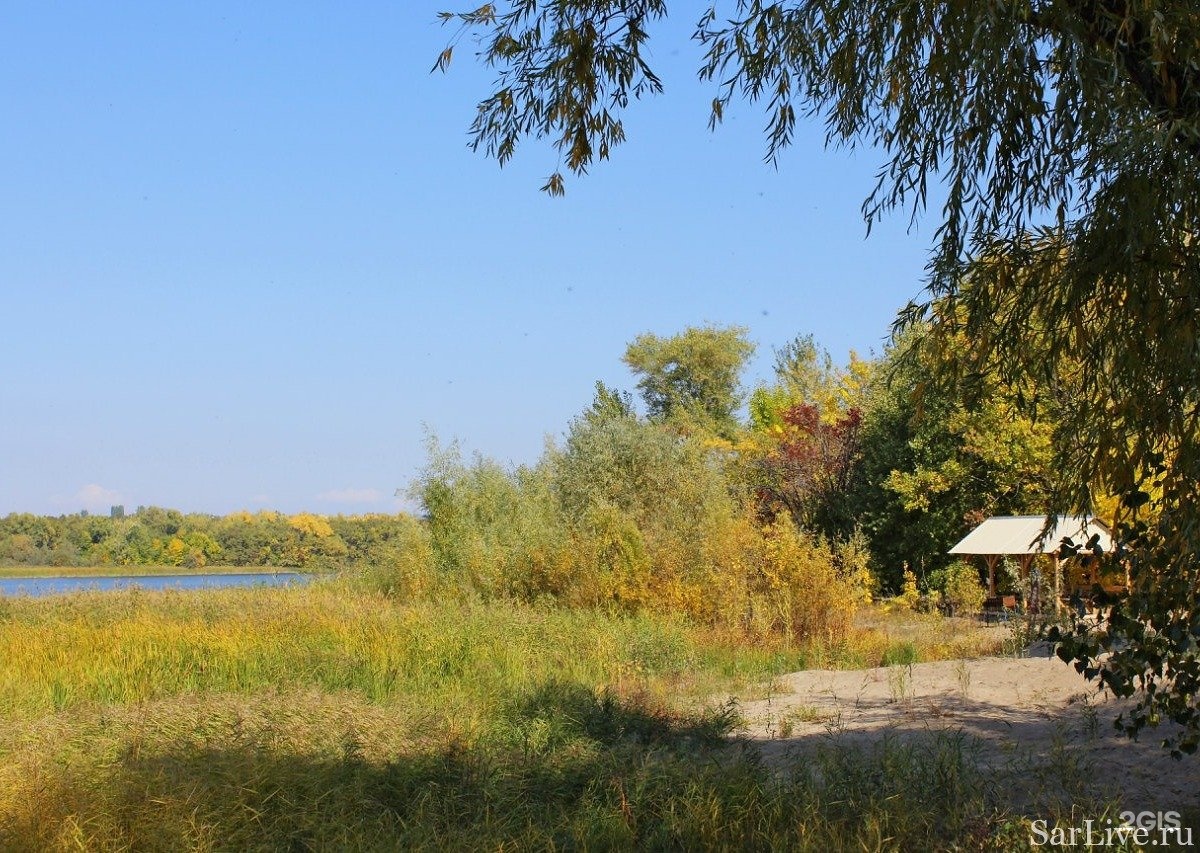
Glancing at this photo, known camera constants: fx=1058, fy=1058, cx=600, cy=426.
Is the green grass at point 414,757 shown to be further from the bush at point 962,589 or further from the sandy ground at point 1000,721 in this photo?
the bush at point 962,589

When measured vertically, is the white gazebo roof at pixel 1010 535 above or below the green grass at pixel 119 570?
above

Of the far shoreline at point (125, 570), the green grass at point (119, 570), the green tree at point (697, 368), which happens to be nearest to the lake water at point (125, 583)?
the far shoreline at point (125, 570)

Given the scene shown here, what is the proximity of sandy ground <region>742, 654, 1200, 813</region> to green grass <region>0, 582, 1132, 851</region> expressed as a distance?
1.23 ft

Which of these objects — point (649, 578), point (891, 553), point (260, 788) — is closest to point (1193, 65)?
point (260, 788)

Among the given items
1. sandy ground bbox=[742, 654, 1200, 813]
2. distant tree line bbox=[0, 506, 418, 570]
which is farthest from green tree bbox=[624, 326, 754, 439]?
sandy ground bbox=[742, 654, 1200, 813]

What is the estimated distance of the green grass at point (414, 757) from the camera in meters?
4.89

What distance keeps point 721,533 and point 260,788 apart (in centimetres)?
1204

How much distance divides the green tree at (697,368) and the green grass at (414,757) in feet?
114

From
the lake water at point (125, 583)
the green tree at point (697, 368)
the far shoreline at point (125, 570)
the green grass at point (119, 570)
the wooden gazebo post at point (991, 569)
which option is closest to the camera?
the lake water at point (125, 583)

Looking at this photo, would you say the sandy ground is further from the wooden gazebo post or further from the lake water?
the lake water

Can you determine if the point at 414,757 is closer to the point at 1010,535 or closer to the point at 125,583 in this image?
the point at 125,583

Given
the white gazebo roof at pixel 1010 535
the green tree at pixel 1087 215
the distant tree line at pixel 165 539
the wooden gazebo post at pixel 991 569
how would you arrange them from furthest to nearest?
the distant tree line at pixel 165 539
the wooden gazebo post at pixel 991 569
the white gazebo roof at pixel 1010 535
the green tree at pixel 1087 215

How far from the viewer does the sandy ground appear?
5953mm

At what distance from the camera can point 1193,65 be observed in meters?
4.25
